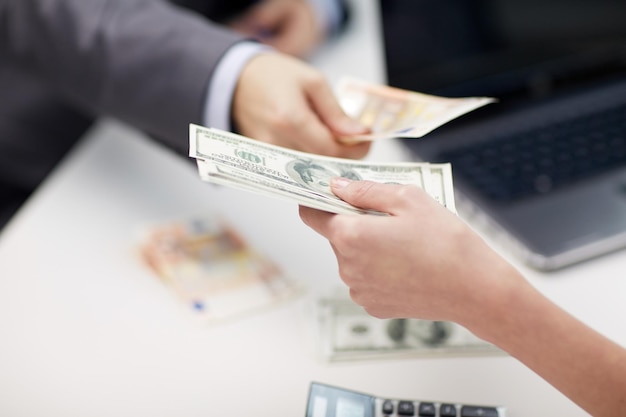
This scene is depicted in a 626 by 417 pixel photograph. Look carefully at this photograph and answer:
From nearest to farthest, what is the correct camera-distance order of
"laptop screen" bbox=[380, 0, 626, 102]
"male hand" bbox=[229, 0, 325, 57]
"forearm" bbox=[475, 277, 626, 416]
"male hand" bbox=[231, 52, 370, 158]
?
"forearm" bbox=[475, 277, 626, 416], "male hand" bbox=[231, 52, 370, 158], "laptop screen" bbox=[380, 0, 626, 102], "male hand" bbox=[229, 0, 325, 57]

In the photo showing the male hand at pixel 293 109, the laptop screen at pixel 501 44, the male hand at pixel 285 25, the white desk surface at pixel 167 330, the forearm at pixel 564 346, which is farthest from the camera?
the male hand at pixel 285 25

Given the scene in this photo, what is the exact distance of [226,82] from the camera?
31.5 inches

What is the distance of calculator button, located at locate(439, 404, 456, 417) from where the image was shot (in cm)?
57

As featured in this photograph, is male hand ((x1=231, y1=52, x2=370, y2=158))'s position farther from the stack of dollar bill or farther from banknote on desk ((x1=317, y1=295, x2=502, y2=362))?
banknote on desk ((x1=317, y1=295, x2=502, y2=362))

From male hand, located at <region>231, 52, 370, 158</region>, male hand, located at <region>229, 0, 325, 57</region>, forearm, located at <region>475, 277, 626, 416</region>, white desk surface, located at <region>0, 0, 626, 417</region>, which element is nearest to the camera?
forearm, located at <region>475, 277, 626, 416</region>

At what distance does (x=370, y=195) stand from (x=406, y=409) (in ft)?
0.61

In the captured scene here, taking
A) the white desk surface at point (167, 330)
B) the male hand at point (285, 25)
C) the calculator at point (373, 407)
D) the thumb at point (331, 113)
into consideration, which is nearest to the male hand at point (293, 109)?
the thumb at point (331, 113)

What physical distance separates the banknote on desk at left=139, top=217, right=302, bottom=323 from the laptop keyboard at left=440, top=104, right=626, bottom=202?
10.7 inches

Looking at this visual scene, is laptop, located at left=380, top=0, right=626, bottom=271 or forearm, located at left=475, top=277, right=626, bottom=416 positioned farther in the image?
laptop, located at left=380, top=0, right=626, bottom=271

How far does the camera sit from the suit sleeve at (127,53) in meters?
0.83

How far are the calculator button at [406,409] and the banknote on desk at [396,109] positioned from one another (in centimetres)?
24

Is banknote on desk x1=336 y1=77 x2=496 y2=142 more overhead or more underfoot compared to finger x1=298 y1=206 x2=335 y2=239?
more overhead

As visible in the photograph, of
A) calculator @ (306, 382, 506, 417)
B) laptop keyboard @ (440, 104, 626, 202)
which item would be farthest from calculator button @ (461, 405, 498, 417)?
laptop keyboard @ (440, 104, 626, 202)

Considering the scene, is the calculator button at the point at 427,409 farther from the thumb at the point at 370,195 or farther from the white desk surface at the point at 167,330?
the thumb at the point at 370,195
